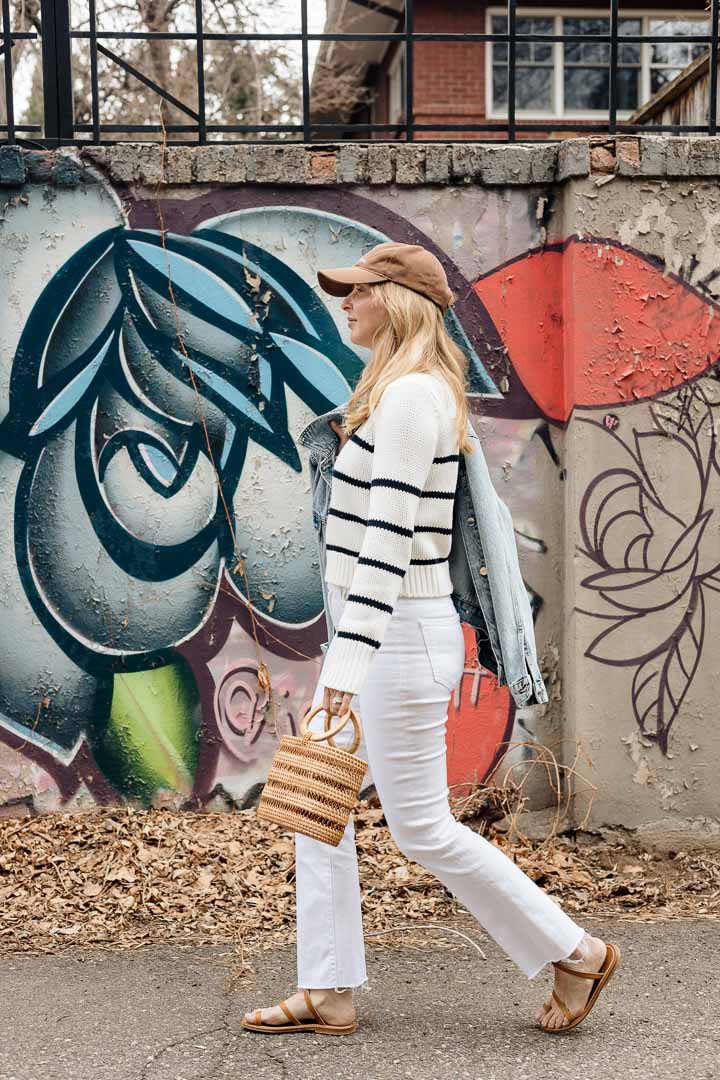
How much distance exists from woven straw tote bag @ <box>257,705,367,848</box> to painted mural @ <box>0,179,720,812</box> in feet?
6.20

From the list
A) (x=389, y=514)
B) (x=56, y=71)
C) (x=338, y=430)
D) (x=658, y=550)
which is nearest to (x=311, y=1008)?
(x=389, y=514)

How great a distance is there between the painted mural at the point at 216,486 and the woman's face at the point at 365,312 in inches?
64.0

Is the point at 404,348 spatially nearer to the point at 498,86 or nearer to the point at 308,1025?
the point at 308,1025

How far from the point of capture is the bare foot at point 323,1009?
3.13 metres

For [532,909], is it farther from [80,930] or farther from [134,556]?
[134,556]

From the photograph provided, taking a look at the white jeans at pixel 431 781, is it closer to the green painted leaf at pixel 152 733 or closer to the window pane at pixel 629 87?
the green painted leaf at pixel 152 733

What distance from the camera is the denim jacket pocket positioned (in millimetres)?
3000

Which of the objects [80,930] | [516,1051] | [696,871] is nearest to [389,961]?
[516,1051]

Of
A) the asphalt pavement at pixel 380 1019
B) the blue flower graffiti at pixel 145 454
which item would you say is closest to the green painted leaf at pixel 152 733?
the blue flower graffiti at pixel 145 454

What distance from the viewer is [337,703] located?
2.88 m

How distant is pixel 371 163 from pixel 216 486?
140 centimetres

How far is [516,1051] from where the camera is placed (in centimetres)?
304

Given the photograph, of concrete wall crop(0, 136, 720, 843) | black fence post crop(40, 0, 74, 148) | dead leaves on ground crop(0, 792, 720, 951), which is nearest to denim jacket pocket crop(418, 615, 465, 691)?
dead leaves on ground crop(0, 792, 720, 951)

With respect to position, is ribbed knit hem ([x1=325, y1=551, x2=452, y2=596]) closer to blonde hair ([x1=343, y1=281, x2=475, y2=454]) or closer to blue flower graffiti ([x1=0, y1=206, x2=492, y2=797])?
blonde hair ([x1=343, y1=281, x2=475, y2=454])
